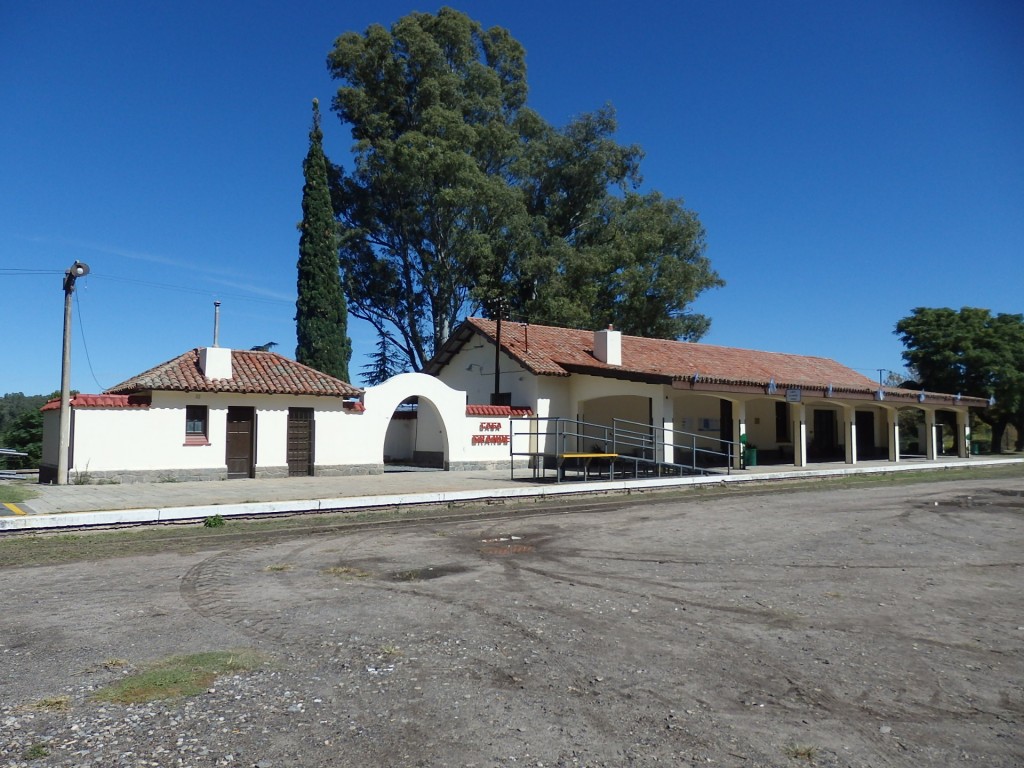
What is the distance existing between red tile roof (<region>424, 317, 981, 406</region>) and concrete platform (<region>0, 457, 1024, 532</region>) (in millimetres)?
4074

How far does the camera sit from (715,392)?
24734 millimetres

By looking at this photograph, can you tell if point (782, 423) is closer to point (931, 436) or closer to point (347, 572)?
point (931, 436)

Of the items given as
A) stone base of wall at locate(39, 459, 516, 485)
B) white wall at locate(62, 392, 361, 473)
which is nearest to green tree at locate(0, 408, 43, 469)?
stone base of wall at locate(39, 459, 516, 485)

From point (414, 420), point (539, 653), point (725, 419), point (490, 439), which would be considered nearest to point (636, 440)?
point (725, 419)

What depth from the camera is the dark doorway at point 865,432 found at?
36688 mm

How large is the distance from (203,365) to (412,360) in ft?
71.4

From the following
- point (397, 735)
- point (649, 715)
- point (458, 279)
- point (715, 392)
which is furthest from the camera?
point (458, 279)

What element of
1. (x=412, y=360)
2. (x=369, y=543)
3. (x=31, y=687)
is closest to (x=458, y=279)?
(x=412, y=360)

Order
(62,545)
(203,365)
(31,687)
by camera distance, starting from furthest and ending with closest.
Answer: (203,365), (62,545), (31,687)

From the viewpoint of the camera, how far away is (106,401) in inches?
760

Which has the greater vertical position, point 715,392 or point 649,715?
point 715,392

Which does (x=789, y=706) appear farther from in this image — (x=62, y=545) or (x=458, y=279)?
(x=458, y=279)

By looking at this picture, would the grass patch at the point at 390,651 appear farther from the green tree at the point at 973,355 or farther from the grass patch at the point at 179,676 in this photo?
the green tree at the point at 973,355

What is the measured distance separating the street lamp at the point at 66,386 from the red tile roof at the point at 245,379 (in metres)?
1.81
